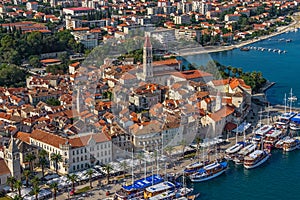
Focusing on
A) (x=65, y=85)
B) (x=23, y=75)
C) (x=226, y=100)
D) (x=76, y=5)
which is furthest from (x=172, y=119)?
(x=76, y=5)

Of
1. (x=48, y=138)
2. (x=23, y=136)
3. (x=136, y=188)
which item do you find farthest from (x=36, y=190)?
(x=23, y=136)

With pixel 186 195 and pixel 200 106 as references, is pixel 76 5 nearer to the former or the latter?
pixel 200 106

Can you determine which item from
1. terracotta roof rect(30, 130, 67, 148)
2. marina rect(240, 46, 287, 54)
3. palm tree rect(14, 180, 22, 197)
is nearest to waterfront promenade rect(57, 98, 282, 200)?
palm tree rect(14, 180, 22, 197)

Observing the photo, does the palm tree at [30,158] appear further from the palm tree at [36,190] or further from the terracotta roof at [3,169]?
the palm tree at [36,190]

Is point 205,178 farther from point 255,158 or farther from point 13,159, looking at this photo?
point 13,159

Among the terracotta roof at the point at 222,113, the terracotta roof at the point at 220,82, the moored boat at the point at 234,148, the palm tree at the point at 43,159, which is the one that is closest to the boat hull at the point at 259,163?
the moored boat at the point at 234,148

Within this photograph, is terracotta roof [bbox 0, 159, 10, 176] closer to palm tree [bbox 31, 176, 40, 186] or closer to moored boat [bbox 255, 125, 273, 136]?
palm tree [bbox 31, 176, 40, 186]
